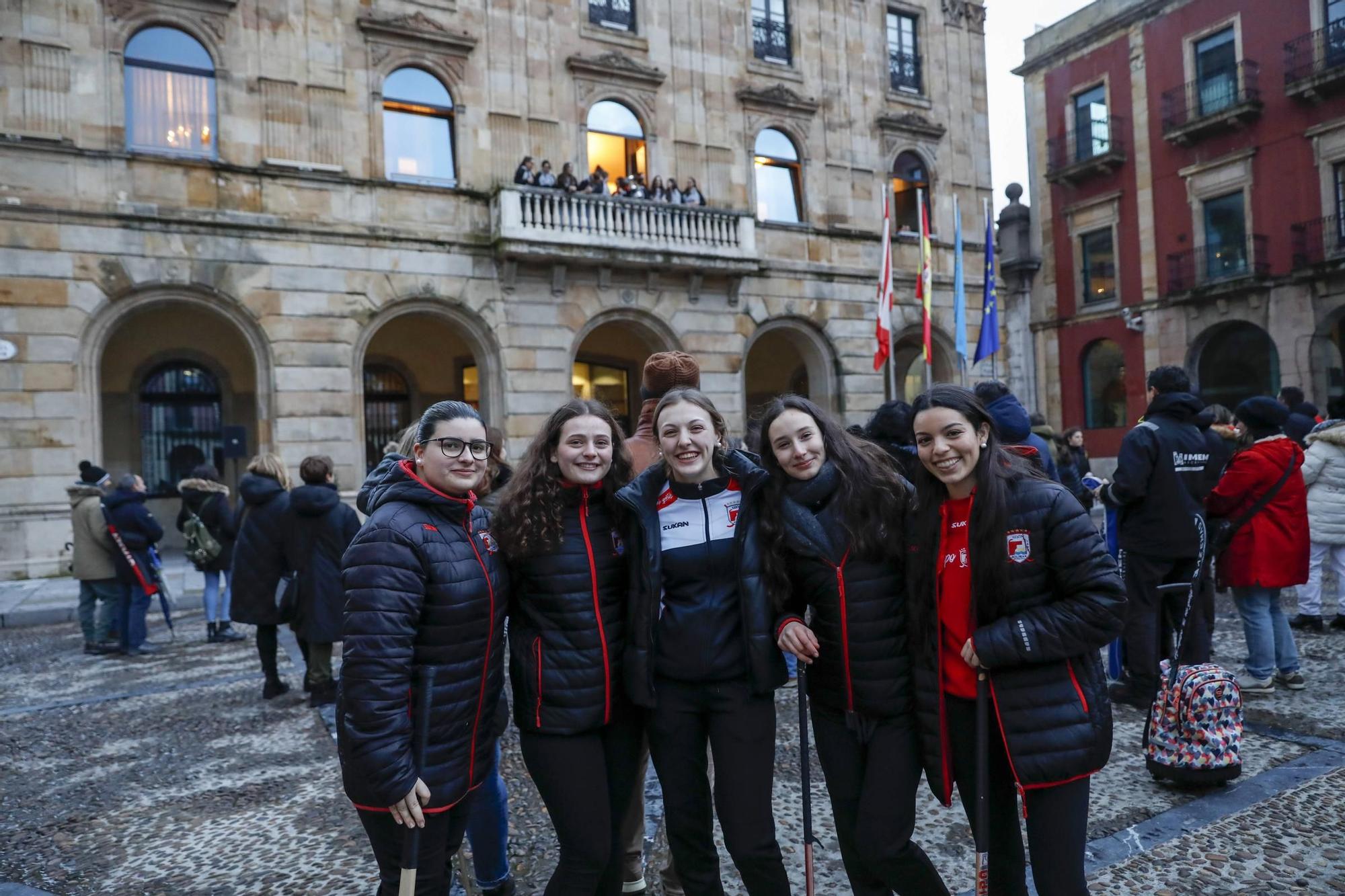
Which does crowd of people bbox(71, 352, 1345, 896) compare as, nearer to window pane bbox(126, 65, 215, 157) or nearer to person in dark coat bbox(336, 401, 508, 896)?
person in dark coat bbox(336, 401, 508, 896)

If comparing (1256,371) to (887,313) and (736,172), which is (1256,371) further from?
(736,172)

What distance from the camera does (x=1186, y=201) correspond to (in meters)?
22.9

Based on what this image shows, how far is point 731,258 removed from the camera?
679 inches

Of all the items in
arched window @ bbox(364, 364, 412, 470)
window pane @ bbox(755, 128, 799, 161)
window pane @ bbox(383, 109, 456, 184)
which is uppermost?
window pane @ bbox(755, 128, 799, 161)

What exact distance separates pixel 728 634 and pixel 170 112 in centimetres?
1501

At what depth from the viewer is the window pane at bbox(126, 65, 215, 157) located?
13.7 m

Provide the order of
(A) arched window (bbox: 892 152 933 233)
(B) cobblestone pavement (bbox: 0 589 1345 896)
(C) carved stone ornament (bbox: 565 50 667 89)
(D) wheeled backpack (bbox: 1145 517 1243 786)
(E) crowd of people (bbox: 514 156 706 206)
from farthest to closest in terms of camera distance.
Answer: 1. (A) arched window (bbox: 892 152 933 233)
2. (C) carved stone ornament (bbox: 565 50 667 89)
3. (E) crowd of people (bbox: 514 156 706 206)
4. (D) wheeled backpack (bbox: 1145 517 1243 786)
5. (B) cobblestone pavement (bbox: 0 589 1345 896)

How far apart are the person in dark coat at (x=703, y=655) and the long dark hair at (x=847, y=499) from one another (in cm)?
5

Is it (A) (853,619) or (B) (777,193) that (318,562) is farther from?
(B) (777,193)

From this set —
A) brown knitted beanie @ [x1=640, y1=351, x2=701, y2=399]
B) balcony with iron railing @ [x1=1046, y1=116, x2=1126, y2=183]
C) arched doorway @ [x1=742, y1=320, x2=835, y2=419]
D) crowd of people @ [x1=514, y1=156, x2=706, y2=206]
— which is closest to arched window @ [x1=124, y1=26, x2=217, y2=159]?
crowd of people @ [x1=514, y1=156, x2=706, y2=206]

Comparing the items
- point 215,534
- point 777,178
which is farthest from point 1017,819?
point 777,178

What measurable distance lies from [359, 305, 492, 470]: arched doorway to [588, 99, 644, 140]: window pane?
17.3 ft

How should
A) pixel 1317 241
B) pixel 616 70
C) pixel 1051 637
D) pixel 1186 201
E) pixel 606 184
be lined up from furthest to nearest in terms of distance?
1. pixel 1186 201
2. pixel 1317 241
3. pixel 616 70
4. pixel 606 184
5. pixel 1051 637

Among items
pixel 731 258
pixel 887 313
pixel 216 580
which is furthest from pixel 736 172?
pixel 216 580
